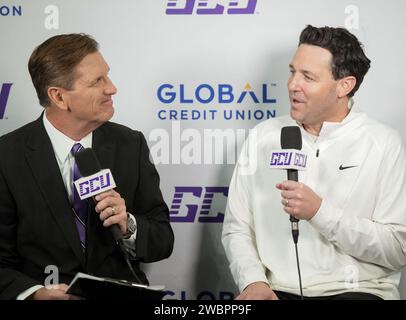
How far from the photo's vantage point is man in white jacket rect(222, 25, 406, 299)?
223 cm

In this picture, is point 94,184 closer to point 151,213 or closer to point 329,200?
point 151,213

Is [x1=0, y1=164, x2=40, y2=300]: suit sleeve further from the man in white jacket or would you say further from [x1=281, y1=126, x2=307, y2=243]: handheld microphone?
[x1=281, y1=126, x2=307, y2=243]: handheld microphone

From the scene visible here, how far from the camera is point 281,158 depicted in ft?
6.56

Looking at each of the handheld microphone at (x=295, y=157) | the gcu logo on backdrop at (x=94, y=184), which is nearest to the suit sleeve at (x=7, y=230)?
the gcu logo on backdrop at (x=94, y=184)

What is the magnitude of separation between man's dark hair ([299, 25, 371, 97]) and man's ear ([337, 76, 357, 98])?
14 mm

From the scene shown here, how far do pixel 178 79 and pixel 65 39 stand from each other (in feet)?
1.88

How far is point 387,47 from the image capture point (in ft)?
8.80

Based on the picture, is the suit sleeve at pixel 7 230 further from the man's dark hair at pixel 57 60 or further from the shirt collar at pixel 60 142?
the man's dark hair at pixel 57 60

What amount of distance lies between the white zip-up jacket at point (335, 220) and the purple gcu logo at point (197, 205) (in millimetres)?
341

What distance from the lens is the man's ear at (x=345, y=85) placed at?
2387 millimetres

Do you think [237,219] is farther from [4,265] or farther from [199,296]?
[4,265]

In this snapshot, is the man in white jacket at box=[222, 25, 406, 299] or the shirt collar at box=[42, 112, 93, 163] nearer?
the man in white jacket at box=[222, 25, 406, 299]

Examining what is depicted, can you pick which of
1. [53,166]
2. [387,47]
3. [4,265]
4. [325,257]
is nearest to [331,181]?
[325,257]

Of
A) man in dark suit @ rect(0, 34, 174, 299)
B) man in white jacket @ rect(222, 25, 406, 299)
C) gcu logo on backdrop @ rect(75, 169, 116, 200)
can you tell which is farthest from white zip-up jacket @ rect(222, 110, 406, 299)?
gcu logo on backdrop @ rect(75, 169, 116, 200)
